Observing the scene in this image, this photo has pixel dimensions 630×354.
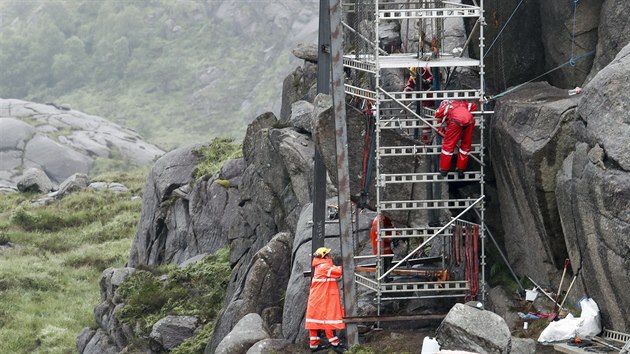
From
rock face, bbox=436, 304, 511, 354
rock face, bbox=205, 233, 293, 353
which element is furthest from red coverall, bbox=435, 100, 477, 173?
rock face, bbox=205, 233, 293, 353

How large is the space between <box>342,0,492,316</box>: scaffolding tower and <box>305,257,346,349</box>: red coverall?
1.22 metres

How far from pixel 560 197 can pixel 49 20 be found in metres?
174

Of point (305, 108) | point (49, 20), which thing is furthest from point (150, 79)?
point (305, 108)

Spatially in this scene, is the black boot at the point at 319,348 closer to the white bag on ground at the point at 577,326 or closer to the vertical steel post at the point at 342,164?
the vertical steel post at the point at 342,164

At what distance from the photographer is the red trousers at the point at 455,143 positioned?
1961 centimetres

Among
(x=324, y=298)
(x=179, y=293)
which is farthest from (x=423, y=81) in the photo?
(x=179, y=293)

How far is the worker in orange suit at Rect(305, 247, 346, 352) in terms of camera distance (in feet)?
63.9

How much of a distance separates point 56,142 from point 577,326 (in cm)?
8394

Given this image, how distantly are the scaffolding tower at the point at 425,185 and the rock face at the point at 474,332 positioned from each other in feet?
8.40

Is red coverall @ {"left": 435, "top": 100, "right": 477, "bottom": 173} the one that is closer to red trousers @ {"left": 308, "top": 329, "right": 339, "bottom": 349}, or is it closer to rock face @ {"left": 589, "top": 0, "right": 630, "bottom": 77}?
rock face @ {"left": 589, "top": 0, "right": 630, "bottom": 77}

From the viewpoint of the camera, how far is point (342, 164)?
65.3 ft

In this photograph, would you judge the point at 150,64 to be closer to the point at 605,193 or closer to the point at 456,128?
the point at 456,128

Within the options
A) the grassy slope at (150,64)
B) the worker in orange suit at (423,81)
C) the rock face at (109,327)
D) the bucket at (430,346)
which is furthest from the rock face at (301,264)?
the grassy slope at (150,64)

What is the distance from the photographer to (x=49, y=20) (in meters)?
184
